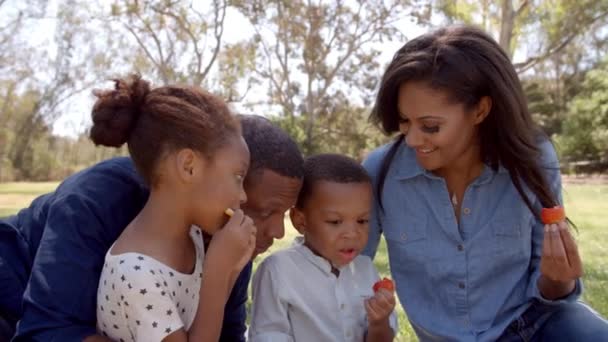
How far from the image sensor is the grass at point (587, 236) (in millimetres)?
4957

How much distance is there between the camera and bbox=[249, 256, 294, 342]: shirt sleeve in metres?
2.52

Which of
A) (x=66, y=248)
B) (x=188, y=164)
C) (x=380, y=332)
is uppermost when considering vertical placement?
(x=188, y=164)

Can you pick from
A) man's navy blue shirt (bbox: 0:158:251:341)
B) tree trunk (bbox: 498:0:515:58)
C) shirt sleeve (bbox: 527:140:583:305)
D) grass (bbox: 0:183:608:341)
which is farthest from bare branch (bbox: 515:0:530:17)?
man's navy blue shirt (bbox: 0:158:251:341)

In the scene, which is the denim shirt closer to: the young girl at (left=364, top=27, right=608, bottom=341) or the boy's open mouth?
the young girl at (left=364, top=27, right=608, bottom=341)

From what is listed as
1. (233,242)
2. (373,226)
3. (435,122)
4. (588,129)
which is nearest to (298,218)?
(373,226)

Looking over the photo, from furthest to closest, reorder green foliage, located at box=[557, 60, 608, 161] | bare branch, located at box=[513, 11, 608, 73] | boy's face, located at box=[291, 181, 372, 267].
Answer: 1. green foliage, located at box=[557, 60, 608, 161]
2. bare branch, located at box=[513, 11, 608, 73]
3. boy's face, located at box=[291, 181, 372, 267]

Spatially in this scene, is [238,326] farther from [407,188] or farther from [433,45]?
[433,45]

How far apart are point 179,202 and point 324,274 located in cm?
82

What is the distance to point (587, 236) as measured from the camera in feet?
31.0

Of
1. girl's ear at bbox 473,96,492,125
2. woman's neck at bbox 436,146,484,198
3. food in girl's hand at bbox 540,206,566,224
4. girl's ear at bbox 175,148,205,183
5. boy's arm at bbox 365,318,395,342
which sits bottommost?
boy's arm at bbox 365,318,395,342

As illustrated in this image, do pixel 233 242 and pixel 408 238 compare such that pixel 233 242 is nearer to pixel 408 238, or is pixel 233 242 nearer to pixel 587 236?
pixel 408 238

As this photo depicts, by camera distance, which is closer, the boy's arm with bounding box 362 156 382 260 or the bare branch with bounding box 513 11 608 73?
the boy's arm with bounding box 362 156 382 260

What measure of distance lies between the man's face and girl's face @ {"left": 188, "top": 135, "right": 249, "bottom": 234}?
0.84ft

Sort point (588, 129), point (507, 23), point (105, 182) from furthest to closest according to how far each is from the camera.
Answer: point (588, 129), point (507, 23), point (105, 182)
